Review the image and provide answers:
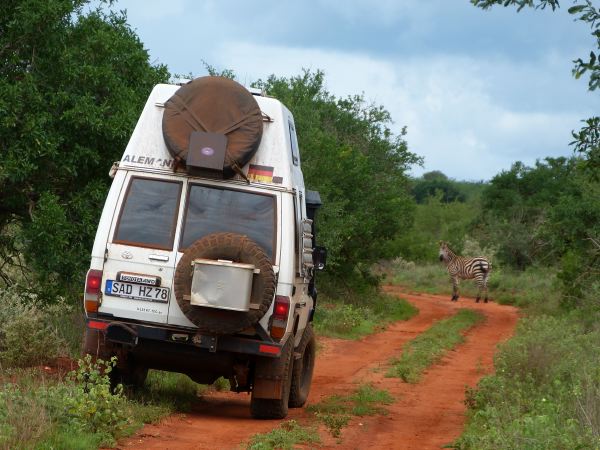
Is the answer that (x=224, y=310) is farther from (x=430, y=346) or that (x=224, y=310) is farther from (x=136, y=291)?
(x=430, y=346)

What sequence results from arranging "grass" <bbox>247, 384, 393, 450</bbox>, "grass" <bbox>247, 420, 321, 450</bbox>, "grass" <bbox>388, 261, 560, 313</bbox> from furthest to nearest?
"grass" <bbox>388, 261, 560, 313</bbox> < "grass" <bbox>247, 384, 393, 450</bbox> < "grass" <bbox>247, 420, 321, 450</bbox>

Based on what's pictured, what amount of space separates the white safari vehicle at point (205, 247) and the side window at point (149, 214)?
0.03ft

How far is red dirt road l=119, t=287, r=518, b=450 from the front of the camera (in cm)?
985

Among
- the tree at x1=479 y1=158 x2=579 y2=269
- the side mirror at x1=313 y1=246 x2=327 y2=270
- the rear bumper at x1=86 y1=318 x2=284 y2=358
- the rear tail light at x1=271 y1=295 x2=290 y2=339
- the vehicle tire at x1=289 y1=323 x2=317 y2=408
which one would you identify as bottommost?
the vehicle tire at x1=289 y1=323 x2=317 y2=408

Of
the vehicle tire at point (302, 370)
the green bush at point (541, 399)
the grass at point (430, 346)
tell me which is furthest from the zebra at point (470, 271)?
the vehicle tire at point (302, 370)

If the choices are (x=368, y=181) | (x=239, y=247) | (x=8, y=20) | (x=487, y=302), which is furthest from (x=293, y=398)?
(x=487, y=302)

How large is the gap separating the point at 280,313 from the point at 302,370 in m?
2.95

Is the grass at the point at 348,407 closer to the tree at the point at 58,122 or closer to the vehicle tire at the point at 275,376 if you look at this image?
the vehicle tire at the point at 275,376

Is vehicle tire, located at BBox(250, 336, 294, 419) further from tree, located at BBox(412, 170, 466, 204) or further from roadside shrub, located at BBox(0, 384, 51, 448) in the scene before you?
tree, located at BBox(412, 170, 466, 204)

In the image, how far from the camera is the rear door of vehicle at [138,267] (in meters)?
10.4

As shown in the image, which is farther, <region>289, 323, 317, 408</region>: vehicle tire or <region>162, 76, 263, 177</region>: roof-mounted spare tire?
<region>289, 323, 317, 408</region>: vehicle tire

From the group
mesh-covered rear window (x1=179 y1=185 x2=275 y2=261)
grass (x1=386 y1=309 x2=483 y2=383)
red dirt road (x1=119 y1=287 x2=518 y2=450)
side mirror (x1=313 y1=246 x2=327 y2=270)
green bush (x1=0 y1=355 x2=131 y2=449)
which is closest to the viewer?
green bush (x1=0 y1=355 x2=131 y2=449)

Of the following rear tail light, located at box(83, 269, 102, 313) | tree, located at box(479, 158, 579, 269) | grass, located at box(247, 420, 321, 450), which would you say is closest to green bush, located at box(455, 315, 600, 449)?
grass, located at box(247, 420, 321, 450)

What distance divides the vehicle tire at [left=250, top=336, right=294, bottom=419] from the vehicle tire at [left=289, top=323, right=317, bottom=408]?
1.07 meters
